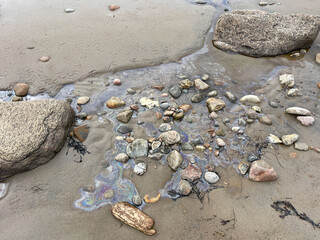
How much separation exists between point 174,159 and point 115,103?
4.24 ft

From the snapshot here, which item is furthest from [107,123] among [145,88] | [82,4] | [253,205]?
[82,4]

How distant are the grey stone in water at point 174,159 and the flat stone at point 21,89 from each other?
257cm

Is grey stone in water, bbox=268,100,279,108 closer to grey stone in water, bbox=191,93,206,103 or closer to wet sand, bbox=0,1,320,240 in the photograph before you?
wet sand, bbox=0,1,320,240

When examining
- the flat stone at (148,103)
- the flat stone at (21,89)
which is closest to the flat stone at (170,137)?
the flat stone at (148,103)

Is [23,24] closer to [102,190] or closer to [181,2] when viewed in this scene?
[181,2]

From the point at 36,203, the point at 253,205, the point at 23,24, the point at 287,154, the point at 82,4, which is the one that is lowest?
the point at 36,203

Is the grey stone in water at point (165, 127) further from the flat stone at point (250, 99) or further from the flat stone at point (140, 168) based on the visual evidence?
the flat stone at point (250, 99)

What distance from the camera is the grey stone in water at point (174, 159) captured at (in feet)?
8.23

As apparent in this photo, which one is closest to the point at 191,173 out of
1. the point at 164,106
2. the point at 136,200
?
the point at 136,200

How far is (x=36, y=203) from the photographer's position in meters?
2.22

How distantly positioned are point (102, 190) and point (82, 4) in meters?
5.36

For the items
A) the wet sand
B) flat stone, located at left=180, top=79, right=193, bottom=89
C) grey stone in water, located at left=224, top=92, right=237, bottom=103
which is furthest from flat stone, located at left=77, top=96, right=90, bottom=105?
grey stone in water, located at left=224, top=92, right=237, bottom=103

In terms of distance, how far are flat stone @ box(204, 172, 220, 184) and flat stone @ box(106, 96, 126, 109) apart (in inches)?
63.9

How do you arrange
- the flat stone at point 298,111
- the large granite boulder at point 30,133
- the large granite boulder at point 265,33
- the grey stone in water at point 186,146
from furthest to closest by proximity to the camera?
the large granite boulder at point 265,33, the flat stone at point 298,111, the grey stone in water at point 186,146, the large granite boulder at point 30,133
